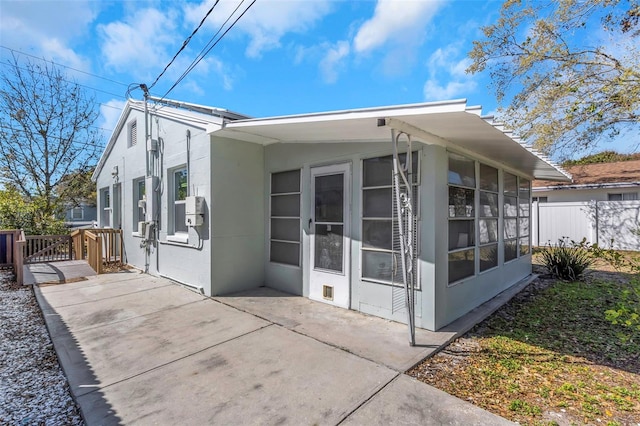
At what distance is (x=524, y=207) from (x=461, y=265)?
13.0ft

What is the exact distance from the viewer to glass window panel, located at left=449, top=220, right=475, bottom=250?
4336 mm

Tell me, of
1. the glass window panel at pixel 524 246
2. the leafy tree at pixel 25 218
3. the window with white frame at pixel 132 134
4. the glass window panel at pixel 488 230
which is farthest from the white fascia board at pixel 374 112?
the leafy tree at pixel 25 218

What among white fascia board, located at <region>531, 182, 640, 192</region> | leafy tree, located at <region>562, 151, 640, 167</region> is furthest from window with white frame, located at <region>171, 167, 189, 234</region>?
leafy tree, located at <region>562, 151, 640, 167</region>

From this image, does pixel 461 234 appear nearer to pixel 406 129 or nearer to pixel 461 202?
pixel 461 202

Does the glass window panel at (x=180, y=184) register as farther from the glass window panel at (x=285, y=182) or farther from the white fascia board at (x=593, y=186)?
the white fascia board at (x=593, y=186)

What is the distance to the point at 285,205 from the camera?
589cm

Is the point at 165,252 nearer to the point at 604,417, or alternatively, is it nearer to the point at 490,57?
the point at 604,417

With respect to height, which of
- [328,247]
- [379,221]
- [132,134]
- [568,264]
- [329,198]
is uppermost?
[132,134]

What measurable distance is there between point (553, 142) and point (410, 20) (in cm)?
875

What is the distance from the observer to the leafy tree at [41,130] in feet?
39.3

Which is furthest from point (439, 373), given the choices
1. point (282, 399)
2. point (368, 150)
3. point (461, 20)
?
point (461, 20)

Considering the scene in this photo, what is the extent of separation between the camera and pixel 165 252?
22.3 feet

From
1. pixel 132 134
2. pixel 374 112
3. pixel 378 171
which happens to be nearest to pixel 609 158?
pixel 378 171

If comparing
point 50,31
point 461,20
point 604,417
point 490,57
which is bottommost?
point 604,417
